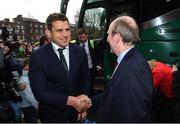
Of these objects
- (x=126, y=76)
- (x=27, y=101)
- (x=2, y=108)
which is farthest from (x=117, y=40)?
(x=2, y=108)

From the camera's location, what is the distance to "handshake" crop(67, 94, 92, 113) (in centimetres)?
341

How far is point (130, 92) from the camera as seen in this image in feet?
8.91

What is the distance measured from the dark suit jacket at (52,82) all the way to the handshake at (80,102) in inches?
2.4

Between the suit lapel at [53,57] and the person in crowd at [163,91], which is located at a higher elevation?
the suit lapel at [53,57]

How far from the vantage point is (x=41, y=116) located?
3.64 m

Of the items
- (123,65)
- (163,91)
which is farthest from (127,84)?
(163,91)

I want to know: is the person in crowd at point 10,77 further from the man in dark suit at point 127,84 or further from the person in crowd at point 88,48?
the man in dark suit at point 127,84

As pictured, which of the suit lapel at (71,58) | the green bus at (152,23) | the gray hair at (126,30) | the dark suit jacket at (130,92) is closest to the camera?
the dark suit jacket at (130,92)

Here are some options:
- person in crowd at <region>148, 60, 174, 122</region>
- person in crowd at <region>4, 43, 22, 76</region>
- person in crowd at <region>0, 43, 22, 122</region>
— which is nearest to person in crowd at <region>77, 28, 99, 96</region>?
person in crowd at <region>4, 43, 22, 76</region>

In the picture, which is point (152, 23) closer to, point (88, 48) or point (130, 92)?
point (88, 48)

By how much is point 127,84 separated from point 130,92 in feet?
0.22

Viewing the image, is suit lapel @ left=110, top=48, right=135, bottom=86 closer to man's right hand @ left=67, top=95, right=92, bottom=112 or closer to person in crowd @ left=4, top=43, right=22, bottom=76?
man's right hand @ left=67, top=95, right=92, bottom=112

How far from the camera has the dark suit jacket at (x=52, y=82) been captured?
135 inches

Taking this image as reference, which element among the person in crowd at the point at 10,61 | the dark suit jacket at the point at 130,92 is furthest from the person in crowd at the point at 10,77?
the dark suit jacket at the point at 130,92
